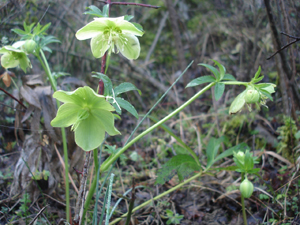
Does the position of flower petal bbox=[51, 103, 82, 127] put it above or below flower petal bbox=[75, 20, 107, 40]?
below

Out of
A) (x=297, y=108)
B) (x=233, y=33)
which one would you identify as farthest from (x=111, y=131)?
(x=233, y=33)

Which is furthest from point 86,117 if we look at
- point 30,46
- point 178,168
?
point 178,168

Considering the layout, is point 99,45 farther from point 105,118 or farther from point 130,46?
point 105,118

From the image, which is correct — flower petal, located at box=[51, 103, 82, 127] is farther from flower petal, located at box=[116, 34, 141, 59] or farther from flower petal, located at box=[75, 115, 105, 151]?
flower petal, located at box=[116, 34, 141, 59]

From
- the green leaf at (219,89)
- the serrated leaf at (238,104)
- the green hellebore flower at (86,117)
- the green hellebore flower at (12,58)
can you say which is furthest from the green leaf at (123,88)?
the green hellebore flower at (12,58)

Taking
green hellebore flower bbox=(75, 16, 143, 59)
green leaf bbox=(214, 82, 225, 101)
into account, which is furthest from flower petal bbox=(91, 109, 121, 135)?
green leaf bbox=(214, 82, 225, 101)

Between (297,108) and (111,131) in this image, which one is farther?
(297,108)

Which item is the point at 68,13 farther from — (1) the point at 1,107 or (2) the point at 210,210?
(2) the point at 210,210
